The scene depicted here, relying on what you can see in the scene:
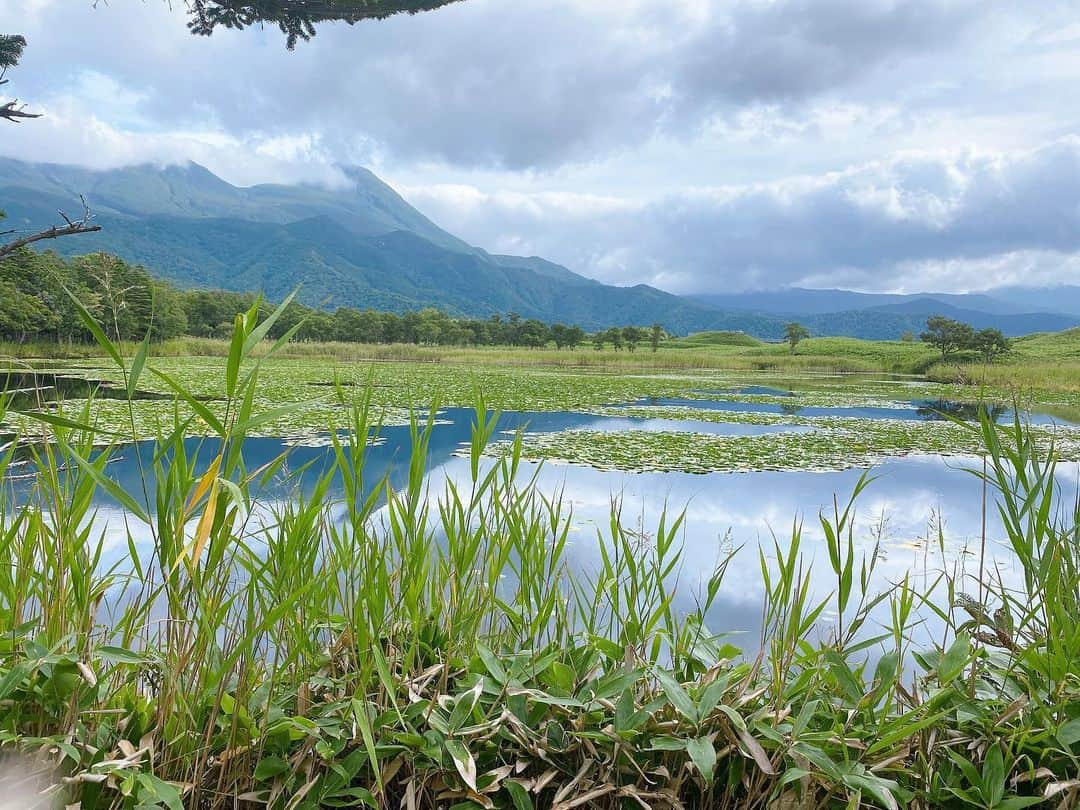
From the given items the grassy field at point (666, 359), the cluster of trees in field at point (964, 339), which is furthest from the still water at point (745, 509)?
the cluster of trees in field at point (964, 339)

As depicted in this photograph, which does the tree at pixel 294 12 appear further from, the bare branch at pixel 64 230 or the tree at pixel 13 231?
the bare branch at pixel 64 230

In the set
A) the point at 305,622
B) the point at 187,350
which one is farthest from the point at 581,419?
the point at 187,350

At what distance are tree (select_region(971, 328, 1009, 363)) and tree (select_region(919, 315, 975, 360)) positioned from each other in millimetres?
942

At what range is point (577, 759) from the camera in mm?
1131

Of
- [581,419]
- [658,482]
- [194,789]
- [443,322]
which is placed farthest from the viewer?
[443,322]

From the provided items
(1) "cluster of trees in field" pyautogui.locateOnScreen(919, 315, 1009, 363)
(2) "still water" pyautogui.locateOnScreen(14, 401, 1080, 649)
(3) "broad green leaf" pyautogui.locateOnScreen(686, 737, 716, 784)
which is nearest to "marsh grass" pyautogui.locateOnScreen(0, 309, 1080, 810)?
(3) "broad green leaf" pyautogui.locateOnScreen(686, 737, 716, 784)

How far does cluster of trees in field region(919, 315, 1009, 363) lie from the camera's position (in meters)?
28.6

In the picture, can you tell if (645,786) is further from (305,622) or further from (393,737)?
(305,622)

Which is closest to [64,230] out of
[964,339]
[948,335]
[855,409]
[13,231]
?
[13,231]

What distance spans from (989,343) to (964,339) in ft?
8.22

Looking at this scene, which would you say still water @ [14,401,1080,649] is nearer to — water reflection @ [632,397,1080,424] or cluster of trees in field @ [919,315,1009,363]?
water reflection @ [632,397,1080,424]

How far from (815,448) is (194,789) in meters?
8.01

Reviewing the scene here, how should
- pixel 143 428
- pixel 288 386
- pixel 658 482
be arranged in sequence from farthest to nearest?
1. pixel 288 386
2. pixel 143 428
3. pixel 658 482

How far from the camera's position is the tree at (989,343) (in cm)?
2839
